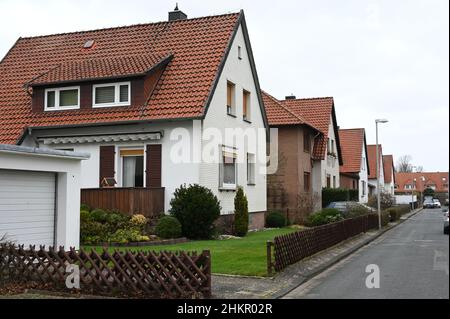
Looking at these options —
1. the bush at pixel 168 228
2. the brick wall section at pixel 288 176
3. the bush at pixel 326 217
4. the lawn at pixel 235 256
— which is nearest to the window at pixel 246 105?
the bush at pixel 326 217

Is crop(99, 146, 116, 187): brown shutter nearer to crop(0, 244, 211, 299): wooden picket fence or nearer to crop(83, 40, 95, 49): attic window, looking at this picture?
crop(83, 40, 95, 49): attic window

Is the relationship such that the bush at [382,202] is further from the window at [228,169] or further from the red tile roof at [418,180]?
the red tile roof at [418,180]

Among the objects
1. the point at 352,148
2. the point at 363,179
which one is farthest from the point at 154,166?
the point at 363,179

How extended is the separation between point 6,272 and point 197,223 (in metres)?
8.97

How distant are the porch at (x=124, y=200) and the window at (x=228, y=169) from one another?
11.9 ft

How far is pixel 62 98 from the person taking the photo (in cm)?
2217

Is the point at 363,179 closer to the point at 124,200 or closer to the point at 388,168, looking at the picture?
the point at 388,168

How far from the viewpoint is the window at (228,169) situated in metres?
22.1

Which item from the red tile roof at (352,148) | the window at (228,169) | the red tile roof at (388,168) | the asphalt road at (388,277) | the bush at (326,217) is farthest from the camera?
the red tile roof at (388,168)

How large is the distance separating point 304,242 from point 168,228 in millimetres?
4852

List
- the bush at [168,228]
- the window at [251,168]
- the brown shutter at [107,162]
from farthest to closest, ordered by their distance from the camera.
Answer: the window at [251,168]
the brown shutter at [107,162]
the bush at [168,228]

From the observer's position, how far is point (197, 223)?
745 inches

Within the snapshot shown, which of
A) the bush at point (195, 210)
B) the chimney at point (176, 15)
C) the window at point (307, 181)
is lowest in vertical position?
the bush at point (195, 210)
